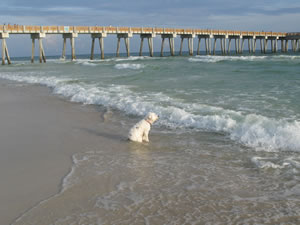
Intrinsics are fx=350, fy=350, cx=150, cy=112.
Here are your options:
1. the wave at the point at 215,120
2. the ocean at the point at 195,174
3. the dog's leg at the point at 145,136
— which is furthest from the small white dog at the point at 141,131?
the wave at the point at 215,120

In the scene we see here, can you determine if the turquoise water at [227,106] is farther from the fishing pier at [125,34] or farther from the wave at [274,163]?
the fishing pier at [125,34]

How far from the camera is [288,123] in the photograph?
618 cm

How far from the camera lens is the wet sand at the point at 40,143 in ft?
12.3

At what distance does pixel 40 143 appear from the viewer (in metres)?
5.82

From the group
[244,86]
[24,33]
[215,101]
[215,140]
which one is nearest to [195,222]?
[215,140]

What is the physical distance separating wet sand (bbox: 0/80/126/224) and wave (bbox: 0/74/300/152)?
2.96 feet

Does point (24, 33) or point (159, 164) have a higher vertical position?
point (24, 33)

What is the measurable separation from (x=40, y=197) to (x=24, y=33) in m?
35.1

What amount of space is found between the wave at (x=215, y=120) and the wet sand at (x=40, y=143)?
2.96 feet

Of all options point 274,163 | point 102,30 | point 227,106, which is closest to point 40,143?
point 274,163

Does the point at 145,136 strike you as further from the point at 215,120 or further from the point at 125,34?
the point at 125,34

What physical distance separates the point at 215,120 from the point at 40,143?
3317 millimetres

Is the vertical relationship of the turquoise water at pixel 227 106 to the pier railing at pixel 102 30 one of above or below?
below

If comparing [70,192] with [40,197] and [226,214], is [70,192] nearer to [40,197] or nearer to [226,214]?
[40,197]
